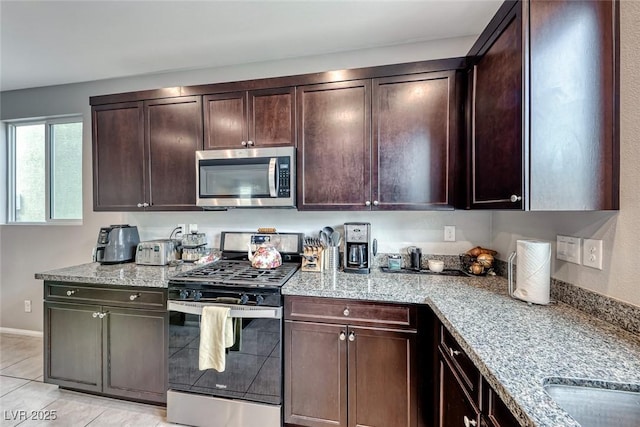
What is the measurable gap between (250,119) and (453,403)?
2.07 metres

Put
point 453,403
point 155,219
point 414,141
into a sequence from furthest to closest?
point 155,219
point 414,141
point 453,403

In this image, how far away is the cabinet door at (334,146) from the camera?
186 cm

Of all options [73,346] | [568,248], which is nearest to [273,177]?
[568,248]

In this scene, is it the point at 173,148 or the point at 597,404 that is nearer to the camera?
the point at 597,404

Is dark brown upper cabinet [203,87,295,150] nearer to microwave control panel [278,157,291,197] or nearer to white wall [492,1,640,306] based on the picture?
microwave control panel [278,157,291,197]

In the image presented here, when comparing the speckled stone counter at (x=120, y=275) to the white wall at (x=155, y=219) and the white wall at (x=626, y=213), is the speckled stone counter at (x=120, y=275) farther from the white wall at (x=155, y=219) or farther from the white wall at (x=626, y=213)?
the white wall at (x=626, y=213)

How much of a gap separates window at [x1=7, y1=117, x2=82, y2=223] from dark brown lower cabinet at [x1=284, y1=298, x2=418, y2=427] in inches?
113

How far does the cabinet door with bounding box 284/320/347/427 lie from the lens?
156 centimetres

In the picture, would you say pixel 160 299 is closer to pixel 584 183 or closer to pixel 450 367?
pixel 450 367

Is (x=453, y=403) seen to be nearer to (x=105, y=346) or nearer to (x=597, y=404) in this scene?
(x=597, y=404)

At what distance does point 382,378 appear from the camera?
1.51 m

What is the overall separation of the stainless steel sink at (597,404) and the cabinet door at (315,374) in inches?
38.5

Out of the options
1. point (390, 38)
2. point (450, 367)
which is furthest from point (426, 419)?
point (390, 38)

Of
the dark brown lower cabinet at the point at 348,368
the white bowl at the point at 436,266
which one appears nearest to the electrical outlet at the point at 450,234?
the white bowl at the point at 436,266
